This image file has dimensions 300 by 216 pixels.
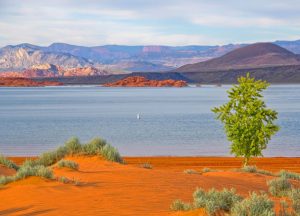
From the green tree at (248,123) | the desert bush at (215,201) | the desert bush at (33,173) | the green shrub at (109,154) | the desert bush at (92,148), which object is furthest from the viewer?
the green tree at (248,123)

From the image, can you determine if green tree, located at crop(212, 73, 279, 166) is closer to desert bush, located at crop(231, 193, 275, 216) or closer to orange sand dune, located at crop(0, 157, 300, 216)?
orange sand dune, located at crop(0, 157, 300, 216)

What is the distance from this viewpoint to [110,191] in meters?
14.6

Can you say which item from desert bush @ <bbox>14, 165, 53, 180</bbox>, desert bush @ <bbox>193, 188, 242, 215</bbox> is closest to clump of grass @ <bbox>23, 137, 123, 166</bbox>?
desert bush @ <bbox>14, 165, 53, 180</bbox>

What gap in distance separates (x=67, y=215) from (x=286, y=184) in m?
6.85

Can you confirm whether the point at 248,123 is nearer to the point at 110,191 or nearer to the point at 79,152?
the point at 79,152

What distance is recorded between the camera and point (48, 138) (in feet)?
182

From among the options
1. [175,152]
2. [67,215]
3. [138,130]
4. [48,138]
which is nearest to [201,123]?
[138,130]

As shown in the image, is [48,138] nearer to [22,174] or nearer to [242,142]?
[242,142]

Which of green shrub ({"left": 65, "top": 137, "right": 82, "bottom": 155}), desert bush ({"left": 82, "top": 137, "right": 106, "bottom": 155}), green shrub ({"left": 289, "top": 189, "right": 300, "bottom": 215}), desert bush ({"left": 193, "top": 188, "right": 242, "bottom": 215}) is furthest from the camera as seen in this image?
green shrub ({"left": 65, "top": 137, "right": 82, "bottom": 155})

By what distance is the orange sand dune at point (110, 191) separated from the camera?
41.1 feet

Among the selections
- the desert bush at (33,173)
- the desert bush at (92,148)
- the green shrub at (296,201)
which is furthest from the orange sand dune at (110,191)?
the green shrub at (296,201)

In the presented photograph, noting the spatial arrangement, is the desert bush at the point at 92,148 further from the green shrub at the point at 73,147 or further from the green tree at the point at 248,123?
the green tree at the point at 248,123

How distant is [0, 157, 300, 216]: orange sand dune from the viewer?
41.1 ft

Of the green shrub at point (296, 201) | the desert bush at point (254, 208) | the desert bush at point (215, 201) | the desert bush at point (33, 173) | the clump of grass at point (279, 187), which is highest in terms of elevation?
the desert bush at point (254, 208)
